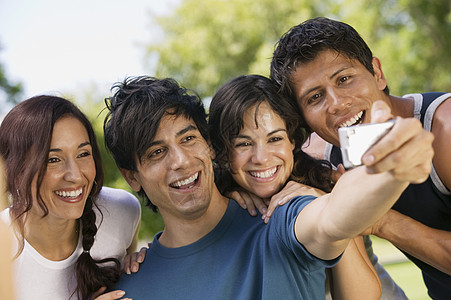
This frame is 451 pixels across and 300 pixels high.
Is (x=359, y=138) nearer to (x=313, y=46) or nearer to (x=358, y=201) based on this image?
(x=358, y=201)

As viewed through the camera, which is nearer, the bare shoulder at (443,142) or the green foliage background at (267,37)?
the bare shoulder at (443,142)

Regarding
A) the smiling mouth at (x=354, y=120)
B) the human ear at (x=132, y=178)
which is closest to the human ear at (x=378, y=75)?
the smiling mouth at (x=354, y=120)

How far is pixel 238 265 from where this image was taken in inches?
97.2

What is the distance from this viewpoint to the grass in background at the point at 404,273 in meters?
10.3

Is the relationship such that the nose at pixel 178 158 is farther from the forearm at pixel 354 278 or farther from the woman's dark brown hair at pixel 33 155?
the forearm at pixel 354 278

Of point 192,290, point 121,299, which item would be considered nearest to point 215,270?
point 192,290

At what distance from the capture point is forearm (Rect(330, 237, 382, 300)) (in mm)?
2605

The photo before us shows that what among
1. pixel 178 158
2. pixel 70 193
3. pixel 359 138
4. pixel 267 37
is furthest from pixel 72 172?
pixel 267 37

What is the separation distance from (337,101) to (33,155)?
171 cm

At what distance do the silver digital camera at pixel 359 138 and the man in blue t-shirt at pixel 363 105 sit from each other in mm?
1324

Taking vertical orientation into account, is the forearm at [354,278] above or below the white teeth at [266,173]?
below

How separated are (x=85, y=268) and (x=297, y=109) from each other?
1.58 metres

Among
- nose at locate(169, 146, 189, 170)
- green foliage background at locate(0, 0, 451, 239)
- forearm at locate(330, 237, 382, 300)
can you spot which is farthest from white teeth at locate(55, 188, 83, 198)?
green foliage background at locate(0, 0, 451, 239)

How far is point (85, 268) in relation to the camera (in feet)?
10.1
